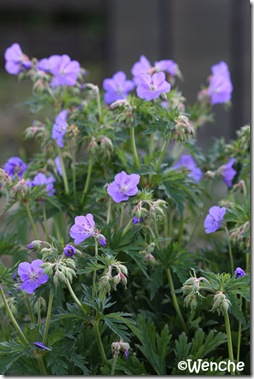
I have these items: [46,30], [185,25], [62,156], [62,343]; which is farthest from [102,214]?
[46,30]

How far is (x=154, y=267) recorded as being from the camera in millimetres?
1261

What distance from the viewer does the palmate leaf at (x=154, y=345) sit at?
1.16 m

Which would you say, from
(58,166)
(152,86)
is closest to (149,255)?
(152,86)

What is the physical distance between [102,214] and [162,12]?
513 centimetres

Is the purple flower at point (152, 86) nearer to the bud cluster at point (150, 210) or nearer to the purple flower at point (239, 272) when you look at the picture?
the bud cluster at point (150, 210)

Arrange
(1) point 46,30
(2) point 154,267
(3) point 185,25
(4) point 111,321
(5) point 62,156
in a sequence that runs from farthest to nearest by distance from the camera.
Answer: (1) point 46,30, (3) point 185,25, (5) point 62,156, (2) point 154,267, (4) point 111,321

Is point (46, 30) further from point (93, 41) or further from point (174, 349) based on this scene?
point (174, 349)

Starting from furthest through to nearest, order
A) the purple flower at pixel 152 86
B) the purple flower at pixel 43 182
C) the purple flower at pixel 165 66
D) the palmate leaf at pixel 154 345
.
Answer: the purple flower at pixel 165 66 → the purple flower at pixel 43 182 → the purple flower at pixel 152 86 → the palmate leaf at pixel 154 345

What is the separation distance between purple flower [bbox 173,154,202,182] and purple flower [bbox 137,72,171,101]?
9.0 inches

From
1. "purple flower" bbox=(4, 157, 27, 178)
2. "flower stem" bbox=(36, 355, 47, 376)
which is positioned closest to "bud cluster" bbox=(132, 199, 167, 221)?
"flower stem" bbox=(36, 355, 47, 376)

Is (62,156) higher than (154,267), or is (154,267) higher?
(62,156)

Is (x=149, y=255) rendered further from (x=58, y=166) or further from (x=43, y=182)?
(x=58, y=166)

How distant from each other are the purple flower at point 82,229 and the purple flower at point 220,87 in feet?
2.06
